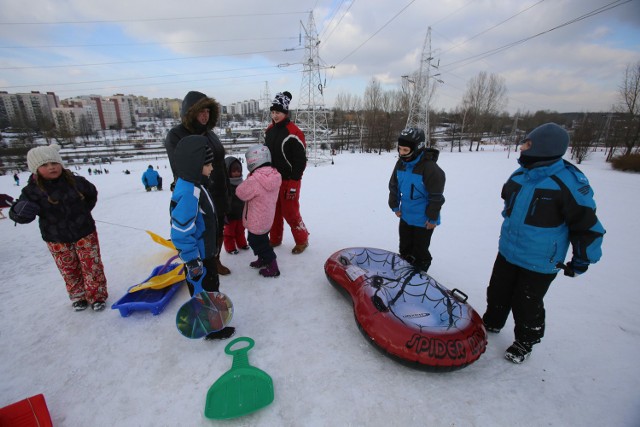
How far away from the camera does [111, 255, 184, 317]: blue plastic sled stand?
254cm

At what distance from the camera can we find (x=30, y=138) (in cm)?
4056

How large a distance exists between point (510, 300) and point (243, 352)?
2.19 meters

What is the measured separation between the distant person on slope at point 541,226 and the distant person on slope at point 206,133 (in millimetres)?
2498

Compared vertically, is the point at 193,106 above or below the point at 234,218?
above

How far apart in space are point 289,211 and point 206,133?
53.9 inches

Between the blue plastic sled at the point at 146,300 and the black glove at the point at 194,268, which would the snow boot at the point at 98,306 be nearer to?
the blue plastic sled at the point at 146,300

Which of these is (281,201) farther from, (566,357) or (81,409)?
(566,357)

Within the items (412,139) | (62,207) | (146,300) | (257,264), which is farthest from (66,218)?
(412,139)

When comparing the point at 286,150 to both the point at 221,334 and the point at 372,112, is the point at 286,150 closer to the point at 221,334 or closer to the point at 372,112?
the point at 221,334

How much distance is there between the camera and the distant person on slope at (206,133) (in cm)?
256

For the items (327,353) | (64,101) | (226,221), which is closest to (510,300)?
(327,353)

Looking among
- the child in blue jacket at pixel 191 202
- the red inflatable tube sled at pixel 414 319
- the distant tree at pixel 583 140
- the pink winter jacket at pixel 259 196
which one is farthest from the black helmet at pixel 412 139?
the distant tree at pixel 583 140

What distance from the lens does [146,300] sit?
2.72 meters

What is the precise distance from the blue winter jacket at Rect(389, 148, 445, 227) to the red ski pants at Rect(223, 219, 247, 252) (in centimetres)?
218
